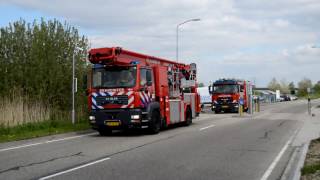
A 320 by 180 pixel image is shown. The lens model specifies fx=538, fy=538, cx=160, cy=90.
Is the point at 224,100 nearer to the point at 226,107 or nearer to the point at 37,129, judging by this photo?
the point at 226,107

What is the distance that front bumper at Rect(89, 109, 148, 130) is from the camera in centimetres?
1995

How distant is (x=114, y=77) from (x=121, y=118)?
160cm

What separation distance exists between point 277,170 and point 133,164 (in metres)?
3.15

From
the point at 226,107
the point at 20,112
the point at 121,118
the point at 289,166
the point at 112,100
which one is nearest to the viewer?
the point at 289,166

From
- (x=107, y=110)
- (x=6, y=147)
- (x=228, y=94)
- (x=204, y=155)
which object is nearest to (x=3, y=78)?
(x=107, y=110)

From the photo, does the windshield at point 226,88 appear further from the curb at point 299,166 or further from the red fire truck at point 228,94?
the curb at point 299,166

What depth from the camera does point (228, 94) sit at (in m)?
45.9

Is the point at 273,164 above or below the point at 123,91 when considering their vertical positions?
below

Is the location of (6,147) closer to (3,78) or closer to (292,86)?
(3,78)

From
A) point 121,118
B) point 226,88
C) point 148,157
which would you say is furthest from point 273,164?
point 226,88

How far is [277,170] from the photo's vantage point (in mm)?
11602

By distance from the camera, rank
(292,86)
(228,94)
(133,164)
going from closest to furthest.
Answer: (133,164) < (228,94) < (292,86)

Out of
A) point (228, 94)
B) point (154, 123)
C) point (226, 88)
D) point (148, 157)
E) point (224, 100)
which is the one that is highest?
point (226, 88)

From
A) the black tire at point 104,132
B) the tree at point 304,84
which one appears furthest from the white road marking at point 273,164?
the tree at point 304,84
